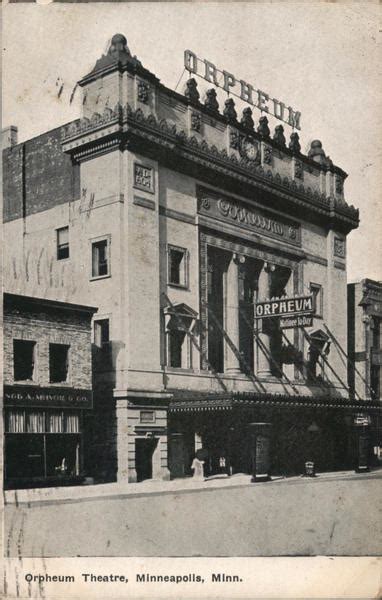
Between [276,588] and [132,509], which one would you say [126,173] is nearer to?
[132,509]

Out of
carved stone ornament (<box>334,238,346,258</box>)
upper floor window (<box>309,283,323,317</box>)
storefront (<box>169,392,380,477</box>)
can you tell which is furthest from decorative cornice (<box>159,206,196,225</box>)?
carved stone ornament (<box>334,238,346,258</box>)

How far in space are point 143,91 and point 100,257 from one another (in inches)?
280

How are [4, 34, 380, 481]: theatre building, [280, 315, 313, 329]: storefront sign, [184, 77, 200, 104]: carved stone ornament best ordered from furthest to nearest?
[280, 315, 313, 329]: storefront sign, [184, 77, 200, 104]: carved stone ornament, [4, 34, 380, 481]: theatre building

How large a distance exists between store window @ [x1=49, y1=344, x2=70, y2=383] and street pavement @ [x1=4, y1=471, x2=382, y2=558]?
6.55m

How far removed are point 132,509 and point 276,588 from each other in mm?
6545

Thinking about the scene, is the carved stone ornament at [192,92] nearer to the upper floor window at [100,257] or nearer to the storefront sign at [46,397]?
the upper floor window at [100,257]

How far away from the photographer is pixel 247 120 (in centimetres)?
3603

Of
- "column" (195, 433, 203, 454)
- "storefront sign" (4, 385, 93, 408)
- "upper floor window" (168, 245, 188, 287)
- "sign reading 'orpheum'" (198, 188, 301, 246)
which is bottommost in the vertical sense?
"column" (195, 433, 203, 454)

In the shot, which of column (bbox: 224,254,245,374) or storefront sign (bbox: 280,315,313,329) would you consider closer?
storefront sign (bbox: 280,315,313,329)

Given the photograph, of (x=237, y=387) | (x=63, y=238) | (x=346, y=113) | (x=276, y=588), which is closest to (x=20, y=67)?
(x=346, y=113)

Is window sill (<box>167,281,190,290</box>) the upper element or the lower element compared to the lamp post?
upper

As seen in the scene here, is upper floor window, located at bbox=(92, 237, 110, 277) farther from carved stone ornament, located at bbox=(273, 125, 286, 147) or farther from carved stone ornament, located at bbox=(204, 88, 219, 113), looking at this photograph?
carved stone ornament, located at bbox=(273, 125, 286, 147)

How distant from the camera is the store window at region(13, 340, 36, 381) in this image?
24.8m

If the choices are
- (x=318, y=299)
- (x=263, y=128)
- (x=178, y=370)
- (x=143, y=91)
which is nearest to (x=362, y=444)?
(x=178, y=370)
